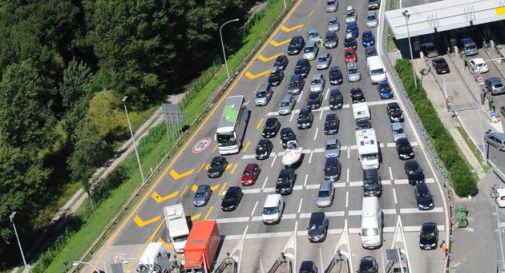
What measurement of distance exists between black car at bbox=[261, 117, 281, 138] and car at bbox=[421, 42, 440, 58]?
1074 inches

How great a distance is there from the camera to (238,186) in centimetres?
9569

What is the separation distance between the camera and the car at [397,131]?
3787 inches

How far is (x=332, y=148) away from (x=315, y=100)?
14.2 meters

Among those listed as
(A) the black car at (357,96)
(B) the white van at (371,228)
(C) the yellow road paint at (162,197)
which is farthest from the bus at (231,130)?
(B) the white van at (371,228)

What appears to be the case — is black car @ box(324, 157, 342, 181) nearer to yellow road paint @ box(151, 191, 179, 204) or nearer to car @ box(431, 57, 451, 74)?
yellow road paint @ box(151, 191, 179, 204)

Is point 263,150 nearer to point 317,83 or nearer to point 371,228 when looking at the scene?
point 317,83

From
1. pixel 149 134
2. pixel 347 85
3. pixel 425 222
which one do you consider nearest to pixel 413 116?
pixel 347 85

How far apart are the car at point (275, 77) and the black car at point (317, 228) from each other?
38284mm

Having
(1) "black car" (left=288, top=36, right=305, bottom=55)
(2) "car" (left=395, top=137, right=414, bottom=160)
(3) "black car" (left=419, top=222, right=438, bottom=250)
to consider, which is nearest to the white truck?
(3) "black car" (left=419, top=222, right=438, bottom=250)

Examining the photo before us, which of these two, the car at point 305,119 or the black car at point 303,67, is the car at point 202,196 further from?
the black car at point 303,67

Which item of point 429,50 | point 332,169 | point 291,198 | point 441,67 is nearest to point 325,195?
point 291,198

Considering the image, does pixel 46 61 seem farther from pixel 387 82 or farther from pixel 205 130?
pixel 387 82

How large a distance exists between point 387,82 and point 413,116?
35.6 ft

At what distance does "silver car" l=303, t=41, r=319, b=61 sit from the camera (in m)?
124
